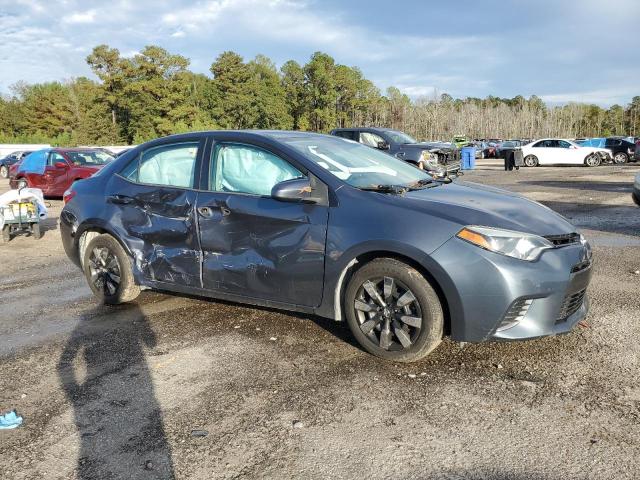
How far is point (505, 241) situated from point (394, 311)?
2.76ft

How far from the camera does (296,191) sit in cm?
395

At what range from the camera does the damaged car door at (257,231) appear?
3998mm

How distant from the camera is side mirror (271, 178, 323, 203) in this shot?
3947 millimetres

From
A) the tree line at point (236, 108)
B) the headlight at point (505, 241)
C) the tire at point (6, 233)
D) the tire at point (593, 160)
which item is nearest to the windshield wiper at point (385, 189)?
the headlight at point (505, 241)

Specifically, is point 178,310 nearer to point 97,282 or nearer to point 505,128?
point 97,282

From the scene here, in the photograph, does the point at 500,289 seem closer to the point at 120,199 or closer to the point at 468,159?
the point at 120,199

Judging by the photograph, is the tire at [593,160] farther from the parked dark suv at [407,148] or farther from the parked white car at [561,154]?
the parked dark suv at [407,148]

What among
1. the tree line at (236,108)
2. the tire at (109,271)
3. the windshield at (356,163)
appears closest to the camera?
the windshield at (356,163)

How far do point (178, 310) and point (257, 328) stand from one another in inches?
38.8

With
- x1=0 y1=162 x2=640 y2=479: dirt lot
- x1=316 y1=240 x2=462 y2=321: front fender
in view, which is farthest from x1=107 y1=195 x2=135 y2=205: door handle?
x1=316 y1=240 x2=462 y2=321: front fender

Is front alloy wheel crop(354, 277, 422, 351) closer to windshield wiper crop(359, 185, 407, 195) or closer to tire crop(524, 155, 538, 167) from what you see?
windshield wiper crop(359, 185, 407, 195)

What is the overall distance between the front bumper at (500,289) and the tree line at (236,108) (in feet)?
A: 218

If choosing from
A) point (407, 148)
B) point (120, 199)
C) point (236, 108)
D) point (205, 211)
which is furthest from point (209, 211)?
point (236, 108)

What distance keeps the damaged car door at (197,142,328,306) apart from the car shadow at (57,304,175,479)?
85cm
